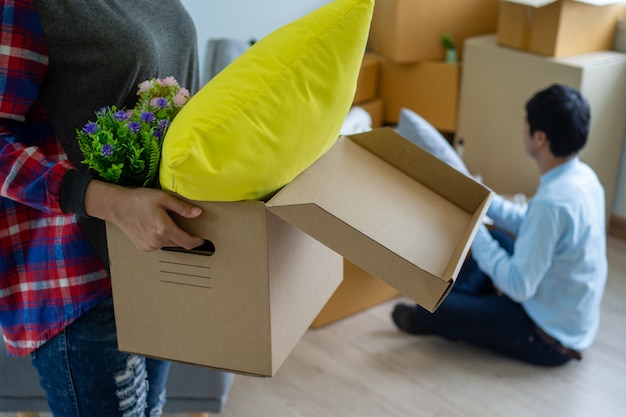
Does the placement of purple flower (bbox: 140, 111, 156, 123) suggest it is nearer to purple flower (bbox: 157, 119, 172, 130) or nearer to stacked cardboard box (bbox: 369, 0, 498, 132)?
purple flower (bbox: 157, 119, 172, 130)

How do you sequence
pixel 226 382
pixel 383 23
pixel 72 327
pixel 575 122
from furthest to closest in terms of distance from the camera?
pixel 383 23, pixel 575 122, pixel 226 382, pixel 72 327

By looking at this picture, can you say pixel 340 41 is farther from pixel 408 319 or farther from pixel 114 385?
pixel 408 319

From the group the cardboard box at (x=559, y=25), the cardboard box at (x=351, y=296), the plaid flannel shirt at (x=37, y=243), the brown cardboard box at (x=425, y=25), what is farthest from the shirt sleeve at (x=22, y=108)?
the brown cardboard box at (x=425, y=25)

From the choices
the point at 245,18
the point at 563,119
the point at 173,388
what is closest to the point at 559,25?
the point at 563,119

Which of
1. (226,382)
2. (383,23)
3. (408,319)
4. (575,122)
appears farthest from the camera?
(383,23)

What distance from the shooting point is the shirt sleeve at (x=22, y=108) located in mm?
1074

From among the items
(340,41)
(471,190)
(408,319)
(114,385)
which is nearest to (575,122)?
(408,319)

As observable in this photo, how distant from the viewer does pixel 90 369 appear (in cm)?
121

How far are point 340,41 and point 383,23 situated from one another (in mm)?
2351

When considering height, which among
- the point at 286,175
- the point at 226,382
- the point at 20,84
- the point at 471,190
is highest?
the point at 20,84

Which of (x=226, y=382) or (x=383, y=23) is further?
(x=383, y=23)

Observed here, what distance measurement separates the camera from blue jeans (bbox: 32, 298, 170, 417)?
1.20 m

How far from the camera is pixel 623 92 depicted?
294cm

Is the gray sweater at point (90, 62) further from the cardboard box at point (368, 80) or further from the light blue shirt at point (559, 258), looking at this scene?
the cardboard box at point (368, 80)
